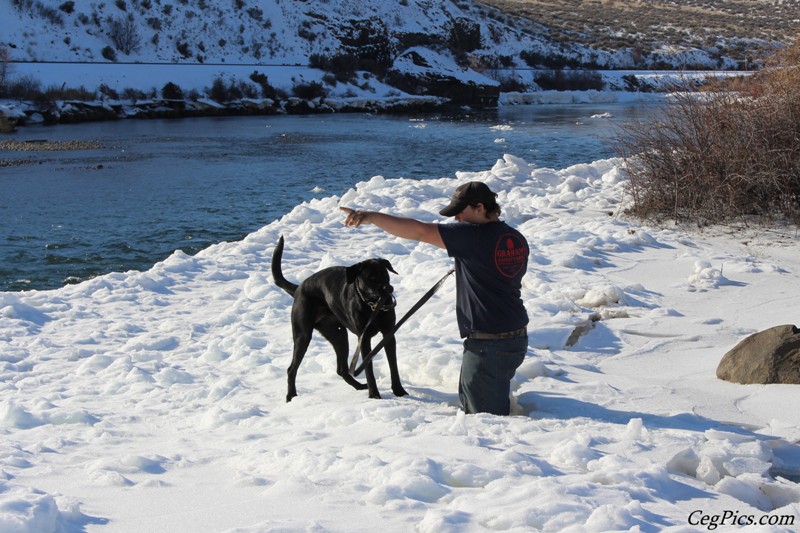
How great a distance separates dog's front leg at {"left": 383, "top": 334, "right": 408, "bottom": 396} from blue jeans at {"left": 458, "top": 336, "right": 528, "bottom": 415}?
2.28 ft

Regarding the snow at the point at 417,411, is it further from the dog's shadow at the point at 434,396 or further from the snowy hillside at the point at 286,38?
the snowy hillside at the point at 286,38

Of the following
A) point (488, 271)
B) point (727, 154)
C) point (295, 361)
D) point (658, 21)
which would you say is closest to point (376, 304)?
point (488, 271)

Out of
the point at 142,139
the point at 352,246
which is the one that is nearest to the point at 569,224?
the point at 352,246

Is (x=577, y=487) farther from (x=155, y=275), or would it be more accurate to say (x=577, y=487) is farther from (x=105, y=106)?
(x=105, y=106)

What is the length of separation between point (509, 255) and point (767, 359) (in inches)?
76.0

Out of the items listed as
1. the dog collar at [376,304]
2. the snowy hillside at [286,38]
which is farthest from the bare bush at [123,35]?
the dog collar at [376,304]

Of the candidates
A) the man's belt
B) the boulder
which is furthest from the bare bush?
the boulder

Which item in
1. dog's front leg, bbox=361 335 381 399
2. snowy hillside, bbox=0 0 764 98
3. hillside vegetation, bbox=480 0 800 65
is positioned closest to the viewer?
dog's front leg, bbox=361 335 381 399

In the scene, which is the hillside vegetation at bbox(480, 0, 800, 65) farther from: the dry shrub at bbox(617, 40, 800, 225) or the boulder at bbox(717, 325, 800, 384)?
the boulder at bbox(717, 325, 800, 384)

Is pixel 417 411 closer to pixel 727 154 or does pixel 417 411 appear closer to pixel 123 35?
pixel 727 154

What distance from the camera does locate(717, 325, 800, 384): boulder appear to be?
17.4 feet

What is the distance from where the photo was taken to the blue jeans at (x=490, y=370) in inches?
196

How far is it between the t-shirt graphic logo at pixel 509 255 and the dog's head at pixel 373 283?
2.53 ft

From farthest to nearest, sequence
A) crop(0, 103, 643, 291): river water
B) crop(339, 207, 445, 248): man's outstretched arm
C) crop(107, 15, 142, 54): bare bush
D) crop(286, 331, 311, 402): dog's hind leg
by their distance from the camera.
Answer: crop(107, 15, 142, 54): bare bush < crop(0, 103, 643, 291): river water < crop(286, 331, 311, 402): dog's hind leg < crop(339, 207, 445, 248): man's outstretched arm
